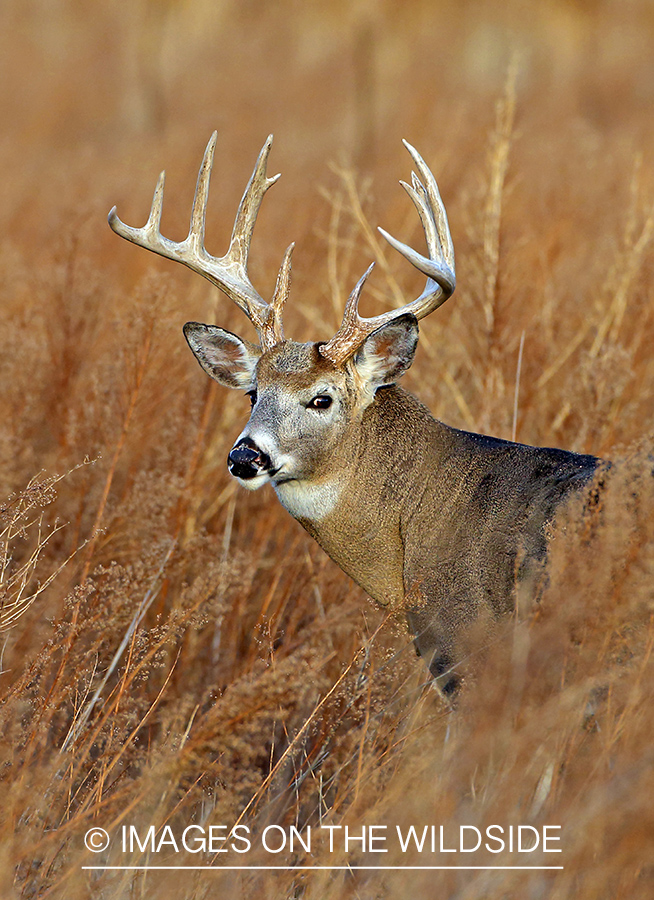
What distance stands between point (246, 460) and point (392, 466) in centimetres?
72

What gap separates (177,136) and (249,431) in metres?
13.5

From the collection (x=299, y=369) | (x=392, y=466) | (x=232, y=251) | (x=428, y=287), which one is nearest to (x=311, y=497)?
(x=392, y=466)

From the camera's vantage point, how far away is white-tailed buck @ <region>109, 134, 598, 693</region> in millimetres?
3686

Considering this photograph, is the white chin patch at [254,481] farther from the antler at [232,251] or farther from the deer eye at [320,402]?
the antler at [232,251]

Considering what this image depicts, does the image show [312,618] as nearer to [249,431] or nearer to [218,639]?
[218,639]

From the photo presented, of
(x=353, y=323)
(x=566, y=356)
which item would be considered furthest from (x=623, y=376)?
(x=353, y=323)

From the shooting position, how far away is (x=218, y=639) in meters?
4.65

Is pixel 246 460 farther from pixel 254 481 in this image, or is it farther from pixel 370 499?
pixel 370 499

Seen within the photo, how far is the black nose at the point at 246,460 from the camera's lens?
12.1 feet

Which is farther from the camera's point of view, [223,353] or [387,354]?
[223,353]

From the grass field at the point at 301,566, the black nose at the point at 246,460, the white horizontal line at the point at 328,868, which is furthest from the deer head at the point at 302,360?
the white horizontal line at the point at 328,868

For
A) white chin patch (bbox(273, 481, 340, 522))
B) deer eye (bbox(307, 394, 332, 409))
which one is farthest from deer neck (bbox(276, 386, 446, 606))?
deer eye (bbox(307, 394, 332, 409))

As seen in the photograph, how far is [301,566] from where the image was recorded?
4.94 meters

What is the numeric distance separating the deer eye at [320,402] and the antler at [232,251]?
0.40m
